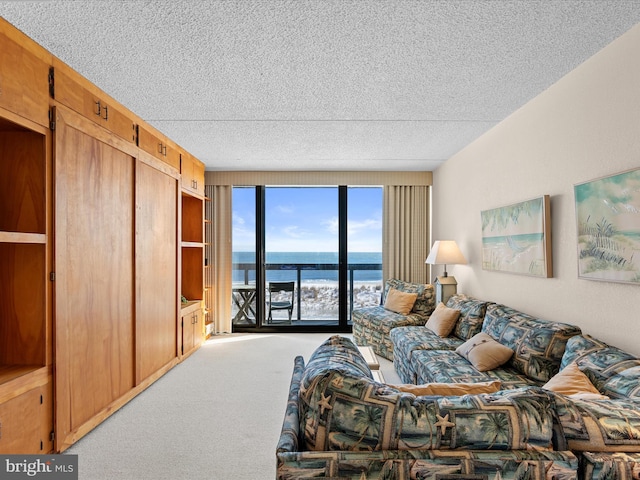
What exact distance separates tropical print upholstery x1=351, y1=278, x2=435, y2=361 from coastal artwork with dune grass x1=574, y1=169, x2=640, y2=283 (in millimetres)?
2584

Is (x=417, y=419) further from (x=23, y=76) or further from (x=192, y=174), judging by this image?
(x=192, y=174)

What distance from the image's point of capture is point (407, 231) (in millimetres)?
6328

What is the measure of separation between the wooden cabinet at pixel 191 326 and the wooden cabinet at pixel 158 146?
180 centimetres

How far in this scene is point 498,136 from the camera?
12.8 feet

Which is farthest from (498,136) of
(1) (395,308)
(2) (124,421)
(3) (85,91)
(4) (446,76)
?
(2) (124,421)

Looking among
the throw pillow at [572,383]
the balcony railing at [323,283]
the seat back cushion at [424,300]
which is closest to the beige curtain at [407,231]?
the balcony railing at [323,283]

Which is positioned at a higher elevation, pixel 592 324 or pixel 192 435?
pixel 592 324

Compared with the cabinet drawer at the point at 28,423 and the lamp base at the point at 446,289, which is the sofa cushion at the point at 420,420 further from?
the lamp base at the point at 446,289

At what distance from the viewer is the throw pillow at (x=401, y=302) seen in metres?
5.35

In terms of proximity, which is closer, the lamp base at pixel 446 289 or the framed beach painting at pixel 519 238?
the framed beach painting at pixel 519 238

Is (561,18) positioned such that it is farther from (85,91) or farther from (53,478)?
(53,478)

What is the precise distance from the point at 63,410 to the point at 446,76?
11.2 feet

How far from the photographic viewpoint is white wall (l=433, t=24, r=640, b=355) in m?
2.27

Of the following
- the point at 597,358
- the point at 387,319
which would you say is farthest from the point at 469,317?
the point at 597,358
